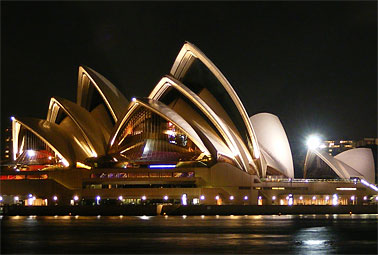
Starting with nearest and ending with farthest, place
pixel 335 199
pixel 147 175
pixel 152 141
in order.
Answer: pixel 147 175 < pixel 152 141 < pixel 335 199

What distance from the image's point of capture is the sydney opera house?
60.1m

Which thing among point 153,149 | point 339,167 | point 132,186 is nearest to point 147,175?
point 132,186

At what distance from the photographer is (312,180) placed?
220ft

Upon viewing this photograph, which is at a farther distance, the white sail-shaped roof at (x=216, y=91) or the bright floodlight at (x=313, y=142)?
the bright floodlight at (x=313, y=142)

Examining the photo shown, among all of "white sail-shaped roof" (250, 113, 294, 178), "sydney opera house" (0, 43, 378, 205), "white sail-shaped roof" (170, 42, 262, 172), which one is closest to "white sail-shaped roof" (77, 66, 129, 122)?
"sydney opera house" (0, 43, 378, 205)

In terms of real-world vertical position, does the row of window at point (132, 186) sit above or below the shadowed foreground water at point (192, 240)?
above

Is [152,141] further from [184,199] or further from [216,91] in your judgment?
[216,91]

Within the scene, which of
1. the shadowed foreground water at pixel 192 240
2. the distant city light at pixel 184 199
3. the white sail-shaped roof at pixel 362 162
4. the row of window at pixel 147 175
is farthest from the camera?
the white sail-shaped roof at pixel 362 162

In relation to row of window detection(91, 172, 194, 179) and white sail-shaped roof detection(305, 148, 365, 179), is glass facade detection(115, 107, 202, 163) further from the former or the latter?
white sail-shaped roof detection(305, 148, 365, 179)

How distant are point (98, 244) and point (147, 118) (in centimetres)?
3632

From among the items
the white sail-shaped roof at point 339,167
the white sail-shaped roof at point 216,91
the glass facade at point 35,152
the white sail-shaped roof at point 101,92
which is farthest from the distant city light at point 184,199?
the white sail-shaped roof at point 339,167

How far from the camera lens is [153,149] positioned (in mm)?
62781

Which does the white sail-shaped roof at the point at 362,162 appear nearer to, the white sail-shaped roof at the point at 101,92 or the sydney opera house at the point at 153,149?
the sydney opera house at the point at 153,149

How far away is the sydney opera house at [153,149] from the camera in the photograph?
6012 cm
